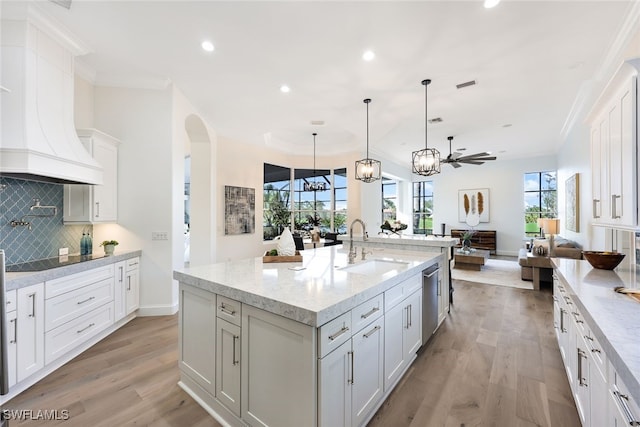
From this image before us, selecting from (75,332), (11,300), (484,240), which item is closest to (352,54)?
(11,300)

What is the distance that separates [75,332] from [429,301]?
3.49m

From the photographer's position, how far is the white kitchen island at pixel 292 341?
1357mm

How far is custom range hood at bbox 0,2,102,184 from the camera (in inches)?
88.4

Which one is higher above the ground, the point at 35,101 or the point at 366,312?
the point at 35,101

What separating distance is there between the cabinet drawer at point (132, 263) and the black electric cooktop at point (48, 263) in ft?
1.02

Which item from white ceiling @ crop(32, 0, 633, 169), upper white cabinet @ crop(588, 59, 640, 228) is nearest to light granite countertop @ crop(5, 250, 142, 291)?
white ceiling @ crop(32, 0, 633, 169)

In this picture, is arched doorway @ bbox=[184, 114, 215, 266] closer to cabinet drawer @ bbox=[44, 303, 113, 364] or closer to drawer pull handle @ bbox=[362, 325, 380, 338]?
cabinet drawer @ bbox=[44, 303, 113, 364]

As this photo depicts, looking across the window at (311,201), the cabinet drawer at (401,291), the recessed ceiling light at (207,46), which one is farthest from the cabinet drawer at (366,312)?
the window at (311,201)

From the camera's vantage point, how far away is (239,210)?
6016 mm

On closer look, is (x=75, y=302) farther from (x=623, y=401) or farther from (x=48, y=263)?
(x=623, y=401)

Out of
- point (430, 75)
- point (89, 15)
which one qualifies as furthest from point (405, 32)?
point (89, 15)

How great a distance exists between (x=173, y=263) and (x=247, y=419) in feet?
8.73

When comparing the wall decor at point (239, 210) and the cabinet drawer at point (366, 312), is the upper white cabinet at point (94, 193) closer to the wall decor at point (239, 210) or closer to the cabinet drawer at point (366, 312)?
the wall decor at point (239, 210)

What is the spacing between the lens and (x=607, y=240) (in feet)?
11.1
